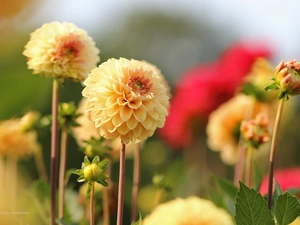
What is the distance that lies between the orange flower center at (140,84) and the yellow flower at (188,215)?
11cm

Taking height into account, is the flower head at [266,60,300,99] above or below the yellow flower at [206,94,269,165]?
below

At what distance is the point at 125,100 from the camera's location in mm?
576

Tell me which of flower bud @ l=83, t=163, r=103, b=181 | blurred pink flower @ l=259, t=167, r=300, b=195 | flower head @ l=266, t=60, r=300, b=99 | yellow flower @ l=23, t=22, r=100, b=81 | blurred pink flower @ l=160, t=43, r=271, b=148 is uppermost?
blurred pink flower @ l=160, t=43, r=271, b=148

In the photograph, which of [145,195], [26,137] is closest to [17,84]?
[26,137]

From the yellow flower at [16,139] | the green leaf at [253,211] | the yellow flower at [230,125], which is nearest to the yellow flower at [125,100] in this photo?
the green leaf at [253,211]

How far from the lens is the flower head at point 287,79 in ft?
1.98

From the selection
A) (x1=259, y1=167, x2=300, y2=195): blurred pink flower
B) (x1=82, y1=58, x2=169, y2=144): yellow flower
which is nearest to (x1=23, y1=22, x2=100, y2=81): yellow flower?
(x1=82, y1=58, x2=169, y2=144): yellow flower

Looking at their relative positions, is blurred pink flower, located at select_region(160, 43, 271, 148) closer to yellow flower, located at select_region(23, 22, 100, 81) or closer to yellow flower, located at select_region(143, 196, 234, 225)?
yellow flower, located at select_region(23, 22, 100, 81)

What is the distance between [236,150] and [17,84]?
0.79m

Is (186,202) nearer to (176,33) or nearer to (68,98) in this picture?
(68,98)

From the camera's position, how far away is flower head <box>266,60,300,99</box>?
60 centimetres

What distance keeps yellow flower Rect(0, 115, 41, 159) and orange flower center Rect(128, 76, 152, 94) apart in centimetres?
37

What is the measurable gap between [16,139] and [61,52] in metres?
0.32

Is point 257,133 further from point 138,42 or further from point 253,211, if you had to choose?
point 138,42
